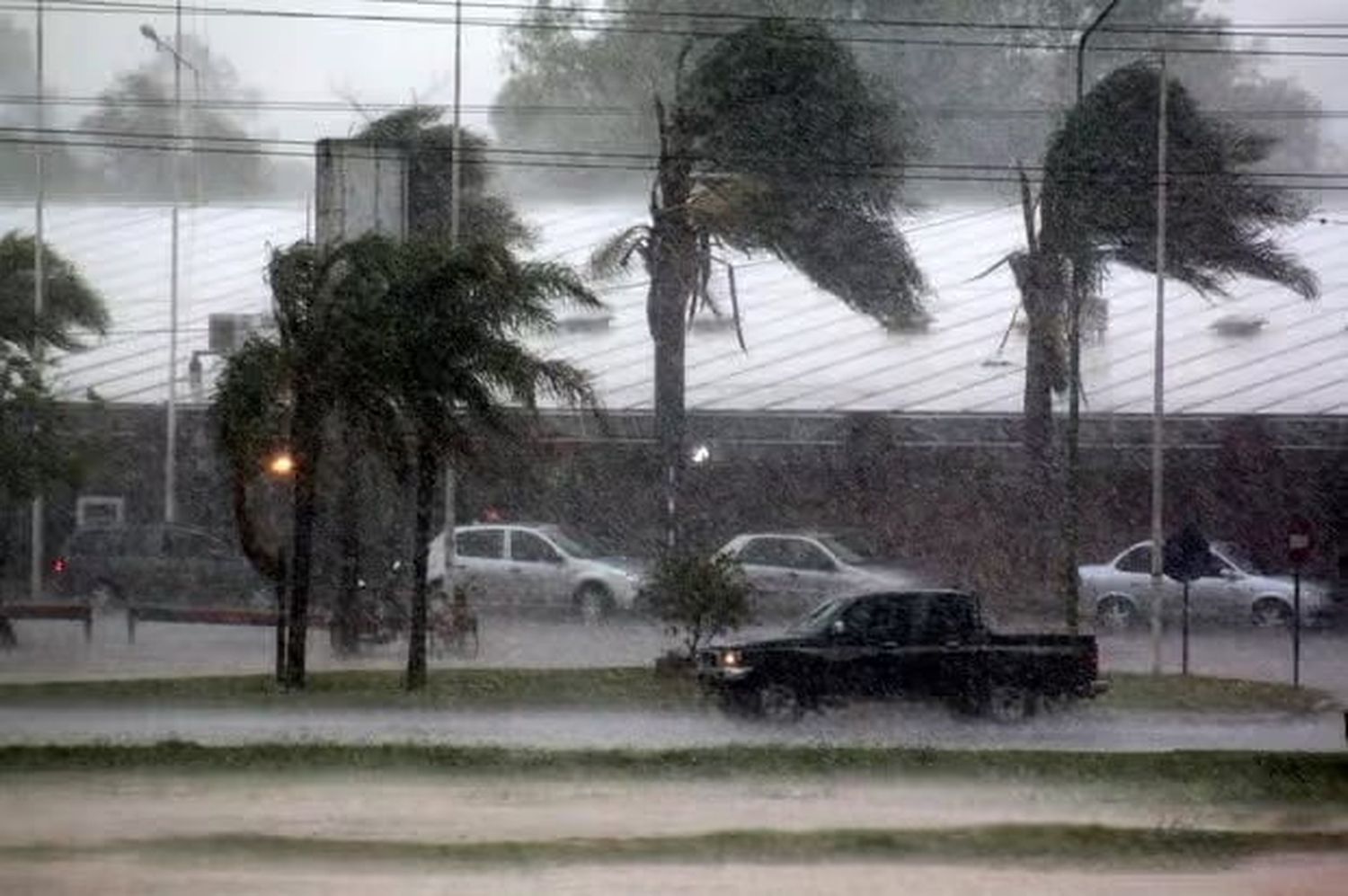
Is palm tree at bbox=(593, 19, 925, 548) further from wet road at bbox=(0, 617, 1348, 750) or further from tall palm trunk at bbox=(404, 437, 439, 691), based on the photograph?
tall palm trunk at bbox=(404, 437, 439, 691)

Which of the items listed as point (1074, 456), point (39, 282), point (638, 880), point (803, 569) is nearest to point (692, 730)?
point (803, 569)

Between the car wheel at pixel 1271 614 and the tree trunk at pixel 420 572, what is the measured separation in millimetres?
3366

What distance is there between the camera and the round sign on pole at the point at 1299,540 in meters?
6.99

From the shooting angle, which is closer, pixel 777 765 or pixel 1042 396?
pixel 777 765

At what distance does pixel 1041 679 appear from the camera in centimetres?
682

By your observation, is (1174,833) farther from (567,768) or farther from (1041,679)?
(567,768)

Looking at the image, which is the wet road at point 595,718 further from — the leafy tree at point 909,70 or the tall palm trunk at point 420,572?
the leafy tree at point 909,70

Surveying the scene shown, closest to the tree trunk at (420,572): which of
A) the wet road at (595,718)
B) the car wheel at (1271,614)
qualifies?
the wet road at (595,718)

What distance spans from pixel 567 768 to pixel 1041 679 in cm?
196

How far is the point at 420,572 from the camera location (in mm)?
6855

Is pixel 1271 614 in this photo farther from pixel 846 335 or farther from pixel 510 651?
pixel 510 651

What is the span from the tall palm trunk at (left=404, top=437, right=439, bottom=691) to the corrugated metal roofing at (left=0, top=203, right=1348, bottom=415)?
77 cm

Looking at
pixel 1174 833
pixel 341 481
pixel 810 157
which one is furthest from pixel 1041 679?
pixel 341 481

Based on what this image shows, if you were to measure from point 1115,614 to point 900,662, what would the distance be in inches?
38.3
